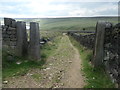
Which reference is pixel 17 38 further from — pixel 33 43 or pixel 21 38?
pixel 33 43

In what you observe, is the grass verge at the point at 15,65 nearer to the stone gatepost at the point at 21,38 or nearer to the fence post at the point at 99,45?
the stone gatepost at the point at 21,38

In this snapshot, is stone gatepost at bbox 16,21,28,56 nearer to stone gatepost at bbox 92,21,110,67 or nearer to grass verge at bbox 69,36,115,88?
grass verge at bbox 69,36,115,88

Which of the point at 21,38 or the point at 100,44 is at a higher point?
the point at 21,38

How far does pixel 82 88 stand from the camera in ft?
20.3

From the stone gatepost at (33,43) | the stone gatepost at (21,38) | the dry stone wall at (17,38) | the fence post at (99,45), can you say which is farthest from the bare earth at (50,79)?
the stone gatepost at (21,38)

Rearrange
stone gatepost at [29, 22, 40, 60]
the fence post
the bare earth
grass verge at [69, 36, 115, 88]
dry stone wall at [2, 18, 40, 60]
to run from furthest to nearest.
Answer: dry stone wall at [2, 18, 40, 60]
stone gatepost at [29, 22, 40, 60]
the fence post
the bare earth
grass verge at [69, 36, 115, 88]

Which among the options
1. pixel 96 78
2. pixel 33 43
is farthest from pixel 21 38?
pixel 96 78

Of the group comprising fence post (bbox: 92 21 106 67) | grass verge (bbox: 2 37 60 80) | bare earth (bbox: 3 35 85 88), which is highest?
fence post (bbox: 92 21 106 67)

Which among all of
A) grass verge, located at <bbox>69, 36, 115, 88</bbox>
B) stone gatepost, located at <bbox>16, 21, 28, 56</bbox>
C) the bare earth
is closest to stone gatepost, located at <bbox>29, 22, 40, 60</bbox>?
stone gatepost, located at <bbox>16, 21, 28, 56</bbox>

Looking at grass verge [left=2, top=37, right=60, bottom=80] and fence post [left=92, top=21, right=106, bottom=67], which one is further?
fence post [left=92, top=21, right=106, bottom=67]

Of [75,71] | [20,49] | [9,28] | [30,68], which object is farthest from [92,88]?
[9,28]

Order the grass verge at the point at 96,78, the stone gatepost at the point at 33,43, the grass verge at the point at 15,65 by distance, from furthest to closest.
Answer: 1. the stone gatepost at the point at 33,43
2. the grass verge at the point at 15,65
3. the grass verge at the point at 96,78

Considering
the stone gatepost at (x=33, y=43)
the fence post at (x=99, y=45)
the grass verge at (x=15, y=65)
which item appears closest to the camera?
the grass verge at (x=15, y=65)

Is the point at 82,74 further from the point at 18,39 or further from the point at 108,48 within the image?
the point at 18,39
